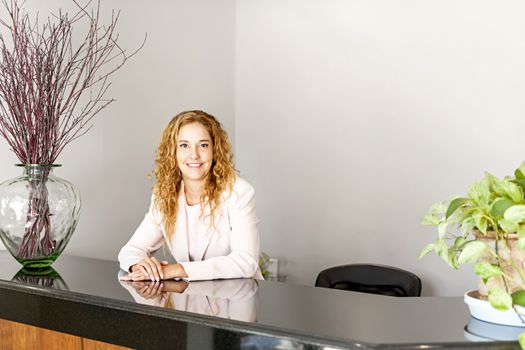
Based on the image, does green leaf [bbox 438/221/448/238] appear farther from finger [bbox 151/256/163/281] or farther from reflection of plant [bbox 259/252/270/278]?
reflection of plant [bbox 259/252/270/278]

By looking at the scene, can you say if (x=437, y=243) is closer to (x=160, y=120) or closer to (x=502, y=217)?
(x=502, y=217)

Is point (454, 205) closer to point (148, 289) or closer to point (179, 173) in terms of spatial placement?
point (148, 289)

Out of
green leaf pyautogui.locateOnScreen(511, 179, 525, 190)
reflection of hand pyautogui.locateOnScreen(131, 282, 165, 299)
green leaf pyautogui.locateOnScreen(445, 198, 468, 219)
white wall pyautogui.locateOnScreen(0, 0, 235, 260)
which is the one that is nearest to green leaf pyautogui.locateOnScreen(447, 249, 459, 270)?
green leaf pyautogui.locateOnScreen(445, 198, 468, 219)

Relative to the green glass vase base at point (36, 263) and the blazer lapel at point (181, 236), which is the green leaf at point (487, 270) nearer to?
the blazer lapel at point (181, 236)

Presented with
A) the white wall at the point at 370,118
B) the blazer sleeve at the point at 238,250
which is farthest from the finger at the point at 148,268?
the white wall at the point at 370,118

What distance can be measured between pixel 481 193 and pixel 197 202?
137 cm

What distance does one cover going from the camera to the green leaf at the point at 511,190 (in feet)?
5.24

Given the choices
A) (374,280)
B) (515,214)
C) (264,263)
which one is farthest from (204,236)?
(515,214)

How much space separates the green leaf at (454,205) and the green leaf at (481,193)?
3 cm

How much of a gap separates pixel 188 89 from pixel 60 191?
134 centimetres

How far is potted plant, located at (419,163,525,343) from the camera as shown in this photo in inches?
60.9

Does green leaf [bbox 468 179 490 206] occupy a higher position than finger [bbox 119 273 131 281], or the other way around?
green leaf [bbox 468 179 490 206]

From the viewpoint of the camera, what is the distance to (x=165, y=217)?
279 cm

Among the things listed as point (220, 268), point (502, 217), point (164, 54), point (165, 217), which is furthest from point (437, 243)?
point (164, 54)
